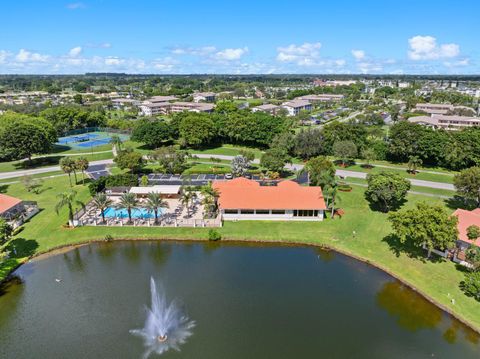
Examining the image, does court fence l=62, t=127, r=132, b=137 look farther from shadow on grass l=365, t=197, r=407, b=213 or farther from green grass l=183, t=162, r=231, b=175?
shadow on grass l=365, t=197, r=407, b=213

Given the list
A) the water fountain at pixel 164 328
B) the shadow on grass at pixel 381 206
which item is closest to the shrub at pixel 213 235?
the water fountain at pixel 164 328

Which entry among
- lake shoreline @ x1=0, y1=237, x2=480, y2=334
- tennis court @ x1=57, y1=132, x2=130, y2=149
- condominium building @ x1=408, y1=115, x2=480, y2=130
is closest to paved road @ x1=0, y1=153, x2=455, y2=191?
tennis court @ x1=57, y1=132, x2=130, y2=149

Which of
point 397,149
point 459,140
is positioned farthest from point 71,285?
point 459,140

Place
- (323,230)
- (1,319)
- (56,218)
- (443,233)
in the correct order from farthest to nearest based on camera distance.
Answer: (56,218), (323,230), (443,233), (1,319)

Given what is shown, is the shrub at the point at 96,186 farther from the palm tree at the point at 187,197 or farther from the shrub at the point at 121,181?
the palm tree at the point at 187,197

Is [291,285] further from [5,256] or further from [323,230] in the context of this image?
[5,256]

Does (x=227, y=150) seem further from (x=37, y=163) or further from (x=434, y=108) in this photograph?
(x=434, y=108)
